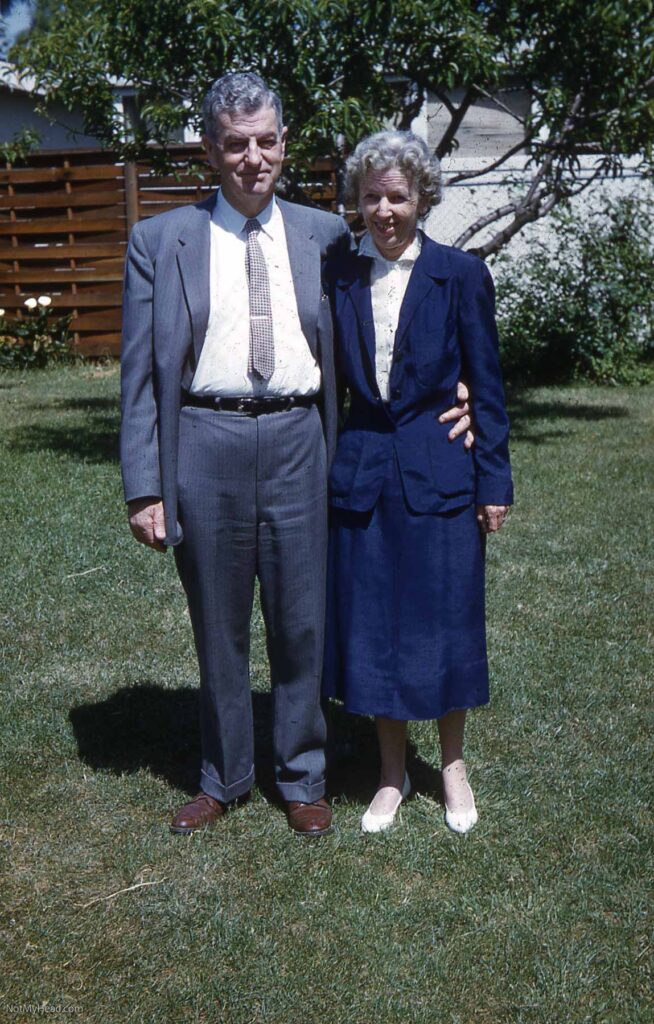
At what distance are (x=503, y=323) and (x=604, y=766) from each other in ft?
26.8

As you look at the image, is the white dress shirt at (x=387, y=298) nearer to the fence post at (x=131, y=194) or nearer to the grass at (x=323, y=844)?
the grass at (x=323, y=844)

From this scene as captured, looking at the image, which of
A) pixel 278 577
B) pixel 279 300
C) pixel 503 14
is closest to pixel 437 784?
pixel 278 577

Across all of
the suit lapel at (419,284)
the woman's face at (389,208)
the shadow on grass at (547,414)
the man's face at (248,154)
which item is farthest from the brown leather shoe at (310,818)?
the shadow on grass at (547,414)

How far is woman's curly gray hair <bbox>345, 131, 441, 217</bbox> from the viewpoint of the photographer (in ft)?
10.4

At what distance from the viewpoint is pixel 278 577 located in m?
3.46

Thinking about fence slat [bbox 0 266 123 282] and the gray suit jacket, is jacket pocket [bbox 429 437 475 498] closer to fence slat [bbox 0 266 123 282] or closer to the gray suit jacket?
the gray suit jacket

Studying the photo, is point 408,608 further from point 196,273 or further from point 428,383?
point 196,273

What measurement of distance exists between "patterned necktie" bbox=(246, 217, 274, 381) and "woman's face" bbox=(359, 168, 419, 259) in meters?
0.31

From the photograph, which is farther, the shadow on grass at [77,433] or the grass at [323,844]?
the shadow on grass at [77,433]

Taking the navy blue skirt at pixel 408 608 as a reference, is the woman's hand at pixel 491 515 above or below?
above

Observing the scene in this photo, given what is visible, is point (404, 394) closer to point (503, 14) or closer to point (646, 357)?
point (503, 14)

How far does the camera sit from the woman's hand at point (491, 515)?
11.1ft

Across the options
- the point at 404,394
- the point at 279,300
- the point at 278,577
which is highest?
the point at 279,300

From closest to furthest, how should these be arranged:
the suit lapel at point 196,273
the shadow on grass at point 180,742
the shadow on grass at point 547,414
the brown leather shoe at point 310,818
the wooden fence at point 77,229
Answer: the suit lapel at point 196,273, the brown leather shoe at point 310,818, the shadow on grass at point 180,742, the shadow on grass at point 547,414, the wooden fence at point 77,229
